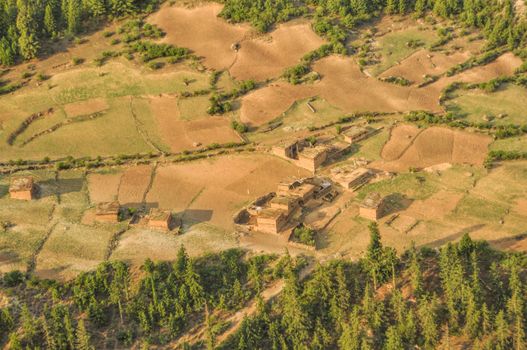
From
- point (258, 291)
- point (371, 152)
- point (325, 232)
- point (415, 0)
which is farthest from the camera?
point (415, 0)

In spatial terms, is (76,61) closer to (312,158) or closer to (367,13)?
(312,158)

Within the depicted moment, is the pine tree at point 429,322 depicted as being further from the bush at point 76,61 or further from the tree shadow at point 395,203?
the bush at point 76,61

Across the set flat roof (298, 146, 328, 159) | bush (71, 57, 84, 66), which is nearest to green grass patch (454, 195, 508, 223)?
flat roof (298, 146, 328, 159)

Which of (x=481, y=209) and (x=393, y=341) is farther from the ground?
(x=393, y=341)

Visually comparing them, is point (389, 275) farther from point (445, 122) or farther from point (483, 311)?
point (445, 122)

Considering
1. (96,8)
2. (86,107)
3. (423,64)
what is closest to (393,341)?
(86,107)

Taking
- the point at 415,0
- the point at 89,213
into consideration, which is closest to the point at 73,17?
the point at 89,213

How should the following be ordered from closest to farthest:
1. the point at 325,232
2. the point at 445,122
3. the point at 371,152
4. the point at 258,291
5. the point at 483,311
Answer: the point at 483,311 → the point at 258,291 → the point at 325,232 → the point at 371,152 → the point at 445,122
